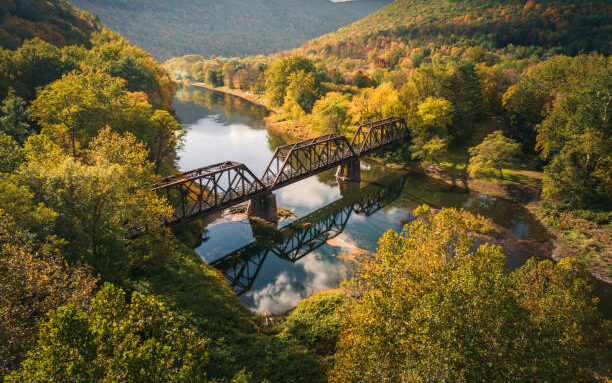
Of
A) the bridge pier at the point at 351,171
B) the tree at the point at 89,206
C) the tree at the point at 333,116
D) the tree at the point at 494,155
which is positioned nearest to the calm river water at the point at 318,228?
the bridge pier at the point at 351,171

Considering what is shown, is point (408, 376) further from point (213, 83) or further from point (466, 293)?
point (213, 83)

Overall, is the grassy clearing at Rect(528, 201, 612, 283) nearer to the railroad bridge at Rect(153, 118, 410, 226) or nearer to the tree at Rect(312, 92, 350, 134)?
the railroad bridge at Rect(153, 118, 410, 226)

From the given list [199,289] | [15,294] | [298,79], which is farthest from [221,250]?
[298,79]

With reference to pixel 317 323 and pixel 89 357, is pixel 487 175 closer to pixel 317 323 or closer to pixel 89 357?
pixel 317 323

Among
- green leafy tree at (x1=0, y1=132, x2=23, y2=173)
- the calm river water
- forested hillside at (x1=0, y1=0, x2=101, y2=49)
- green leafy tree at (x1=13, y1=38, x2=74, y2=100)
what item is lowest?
the calm river water

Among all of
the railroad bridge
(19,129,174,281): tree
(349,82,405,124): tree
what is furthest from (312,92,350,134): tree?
(19,129,174,281): tree

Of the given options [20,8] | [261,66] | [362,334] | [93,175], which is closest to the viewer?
[362,334]
